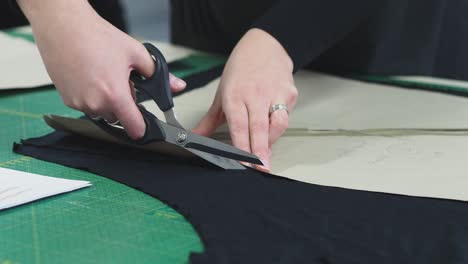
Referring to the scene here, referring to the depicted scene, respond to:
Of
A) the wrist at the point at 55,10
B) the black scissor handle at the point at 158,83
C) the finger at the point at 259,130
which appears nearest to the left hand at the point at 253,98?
the finger at the point at 259,130

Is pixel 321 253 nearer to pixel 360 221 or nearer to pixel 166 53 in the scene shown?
pixel 360 221

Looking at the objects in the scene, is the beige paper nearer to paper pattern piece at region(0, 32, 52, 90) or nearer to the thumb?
the thumb

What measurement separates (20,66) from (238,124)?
2.02 ft

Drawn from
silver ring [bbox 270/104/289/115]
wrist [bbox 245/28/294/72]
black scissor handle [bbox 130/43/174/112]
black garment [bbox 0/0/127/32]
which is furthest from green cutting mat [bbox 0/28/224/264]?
black garment [bbox 0/0/127/32]

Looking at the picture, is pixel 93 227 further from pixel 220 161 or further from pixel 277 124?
pixel 277 124

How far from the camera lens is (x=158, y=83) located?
2.36 feet

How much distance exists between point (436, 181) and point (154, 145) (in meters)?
0.32

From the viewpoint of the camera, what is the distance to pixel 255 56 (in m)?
0.88

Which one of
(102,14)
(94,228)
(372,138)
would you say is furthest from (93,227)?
(102,14)

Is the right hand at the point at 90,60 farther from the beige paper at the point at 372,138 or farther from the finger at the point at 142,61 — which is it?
the beige paper at the point at 372,138

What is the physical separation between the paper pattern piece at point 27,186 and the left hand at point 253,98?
0.20 metres

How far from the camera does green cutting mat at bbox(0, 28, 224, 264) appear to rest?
21.7 inches

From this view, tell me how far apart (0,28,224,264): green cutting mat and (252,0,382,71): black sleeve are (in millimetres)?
376

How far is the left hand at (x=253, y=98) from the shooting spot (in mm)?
783
